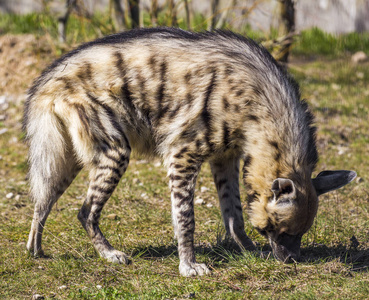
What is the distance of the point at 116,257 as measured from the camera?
151 inches

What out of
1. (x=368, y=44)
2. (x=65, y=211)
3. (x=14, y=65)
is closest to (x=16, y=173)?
(x=65, y=211)

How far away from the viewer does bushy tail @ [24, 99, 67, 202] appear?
3852mm

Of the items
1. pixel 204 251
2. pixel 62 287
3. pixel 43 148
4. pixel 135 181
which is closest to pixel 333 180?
pixel 204 251

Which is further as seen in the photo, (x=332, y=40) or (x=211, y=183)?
(x=332, y=40)

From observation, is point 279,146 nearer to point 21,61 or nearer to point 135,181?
point 135,181

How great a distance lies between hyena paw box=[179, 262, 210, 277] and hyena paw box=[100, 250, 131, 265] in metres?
0.40

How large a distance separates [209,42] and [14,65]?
519 centimetres

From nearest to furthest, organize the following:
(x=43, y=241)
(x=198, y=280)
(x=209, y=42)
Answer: (x=198, y=280) → (x=209, y=42) → (x=43, y=241)

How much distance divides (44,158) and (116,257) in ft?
2.82

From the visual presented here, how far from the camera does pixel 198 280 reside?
3.51 meters

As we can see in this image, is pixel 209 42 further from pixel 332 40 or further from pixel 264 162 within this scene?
pixel 332 40

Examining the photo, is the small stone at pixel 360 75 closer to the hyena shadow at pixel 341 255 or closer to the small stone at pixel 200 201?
the small stone at pixel 200 201

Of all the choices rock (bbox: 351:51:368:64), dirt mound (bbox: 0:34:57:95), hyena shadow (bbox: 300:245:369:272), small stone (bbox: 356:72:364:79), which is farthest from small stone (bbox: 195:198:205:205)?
rock (bbox: 351:51:368:64)

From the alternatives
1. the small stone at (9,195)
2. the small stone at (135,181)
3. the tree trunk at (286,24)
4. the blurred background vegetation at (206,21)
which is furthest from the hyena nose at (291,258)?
the tree trunk at (286,24)
